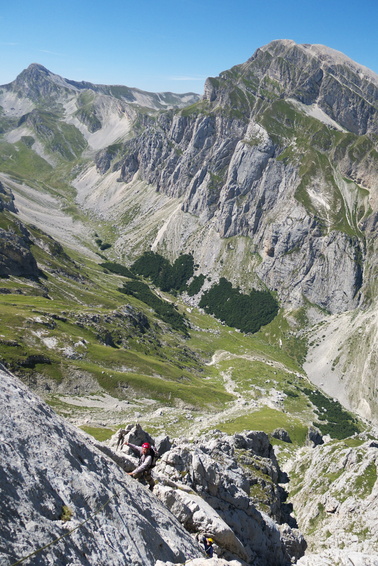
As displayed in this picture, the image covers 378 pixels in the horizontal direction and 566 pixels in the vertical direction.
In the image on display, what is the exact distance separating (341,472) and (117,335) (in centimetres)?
9965

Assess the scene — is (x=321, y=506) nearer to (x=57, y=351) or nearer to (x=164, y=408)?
(x=164, y=408)

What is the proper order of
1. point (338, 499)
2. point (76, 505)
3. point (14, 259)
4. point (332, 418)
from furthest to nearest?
1. point (14, 259)
2. point (332, 418)
3. point (338, 499)
4. point (76, 505)

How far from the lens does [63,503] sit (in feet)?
59.6

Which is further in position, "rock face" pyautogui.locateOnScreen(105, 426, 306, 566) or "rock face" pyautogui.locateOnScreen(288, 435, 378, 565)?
"rock face" pyautogui.locateOnScreen(288, 435, 378, 565)

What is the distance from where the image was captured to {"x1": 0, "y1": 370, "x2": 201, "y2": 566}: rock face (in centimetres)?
1570

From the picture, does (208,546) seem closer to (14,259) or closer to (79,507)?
(79,507)

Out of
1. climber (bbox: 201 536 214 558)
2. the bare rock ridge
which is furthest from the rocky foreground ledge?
climber (bbox: 201 536 214 558)

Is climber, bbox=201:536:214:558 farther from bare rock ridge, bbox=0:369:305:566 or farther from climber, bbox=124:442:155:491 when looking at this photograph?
climber, bbox=124:442:155:491

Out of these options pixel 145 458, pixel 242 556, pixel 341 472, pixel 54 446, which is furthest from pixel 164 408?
pixel 54 446

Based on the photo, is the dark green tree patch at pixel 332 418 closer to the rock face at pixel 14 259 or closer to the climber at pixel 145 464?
the climber at pixel 145 464

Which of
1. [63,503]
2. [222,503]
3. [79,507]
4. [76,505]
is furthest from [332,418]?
[63,503]

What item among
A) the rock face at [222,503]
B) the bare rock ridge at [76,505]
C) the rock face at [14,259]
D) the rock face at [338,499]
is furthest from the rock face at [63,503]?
the rock face at [14,259]

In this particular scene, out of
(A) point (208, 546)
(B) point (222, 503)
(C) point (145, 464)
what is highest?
(C) point (145, 464)

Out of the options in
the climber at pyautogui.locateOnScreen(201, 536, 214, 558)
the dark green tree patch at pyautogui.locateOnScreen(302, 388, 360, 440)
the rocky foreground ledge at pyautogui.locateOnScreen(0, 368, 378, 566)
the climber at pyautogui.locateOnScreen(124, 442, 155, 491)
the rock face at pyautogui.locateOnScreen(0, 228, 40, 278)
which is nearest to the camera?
the rocky foreground ledge at pyautogui.locateOnScreen(0, 368, 378, 566)
